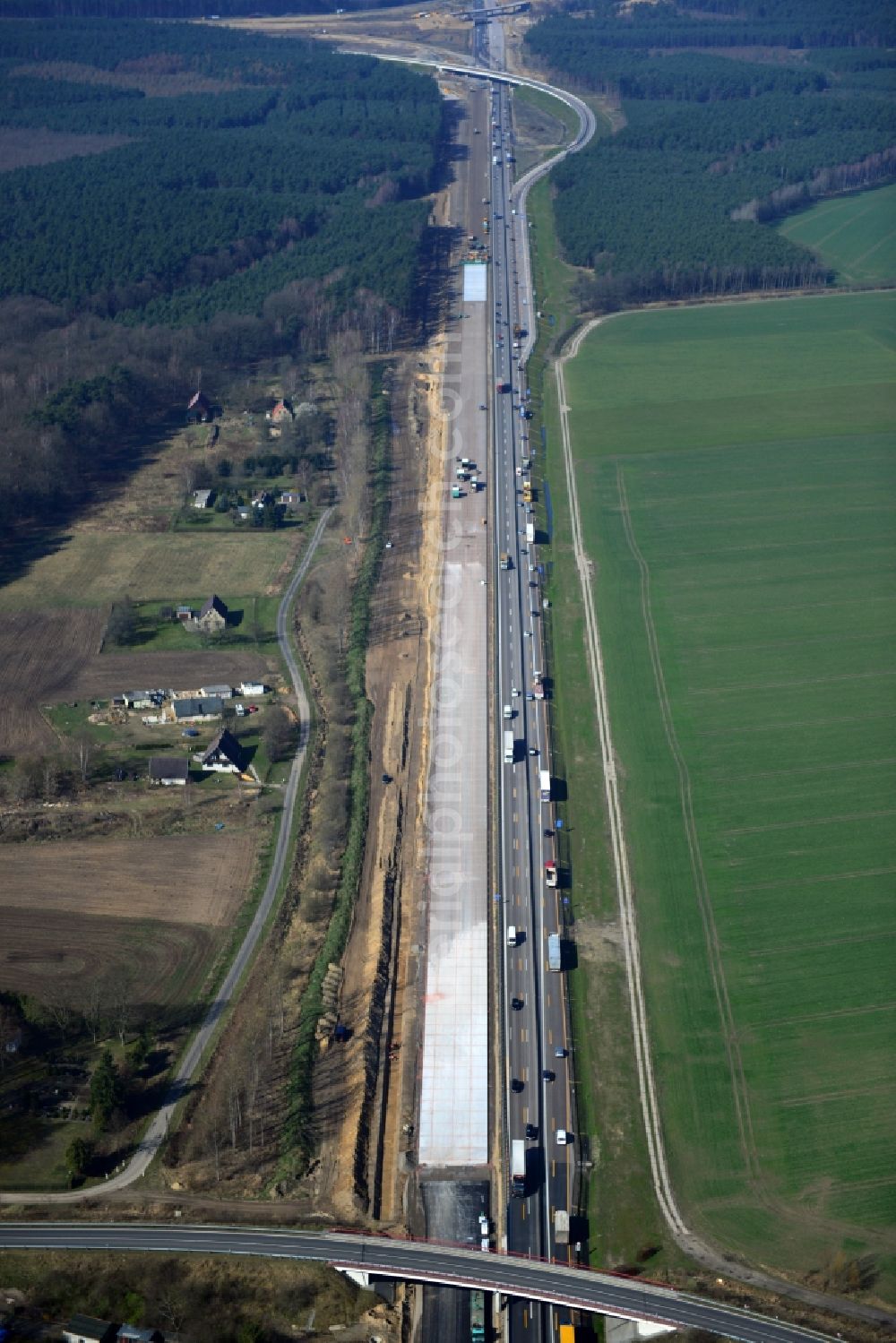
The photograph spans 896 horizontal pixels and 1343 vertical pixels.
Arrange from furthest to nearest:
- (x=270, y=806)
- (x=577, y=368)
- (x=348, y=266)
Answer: (x=348, y=266) → (x=577, y=368) → (x=270, y=806)

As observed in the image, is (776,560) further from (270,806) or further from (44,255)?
(44,255)

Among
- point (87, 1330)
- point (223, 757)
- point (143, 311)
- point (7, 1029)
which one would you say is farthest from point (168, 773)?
point (143, 311)

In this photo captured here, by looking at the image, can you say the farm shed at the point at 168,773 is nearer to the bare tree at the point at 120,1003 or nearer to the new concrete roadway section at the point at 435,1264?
the bare tree at the point at 120,1003

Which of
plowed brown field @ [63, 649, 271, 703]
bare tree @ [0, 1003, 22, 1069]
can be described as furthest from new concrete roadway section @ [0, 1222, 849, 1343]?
plowed brown field @ [63, 649, 271, 703]

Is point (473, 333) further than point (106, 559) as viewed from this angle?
Yes

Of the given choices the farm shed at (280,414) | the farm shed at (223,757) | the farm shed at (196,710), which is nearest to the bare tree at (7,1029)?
the farm shed at (223,757)

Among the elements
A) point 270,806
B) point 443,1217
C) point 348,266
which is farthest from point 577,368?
point 443,1217

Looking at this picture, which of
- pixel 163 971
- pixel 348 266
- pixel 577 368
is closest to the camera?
pixel 163 971

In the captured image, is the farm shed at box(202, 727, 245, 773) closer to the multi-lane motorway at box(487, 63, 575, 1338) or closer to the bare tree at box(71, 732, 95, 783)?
the bare tree at box(71, 732, 95, 783)
